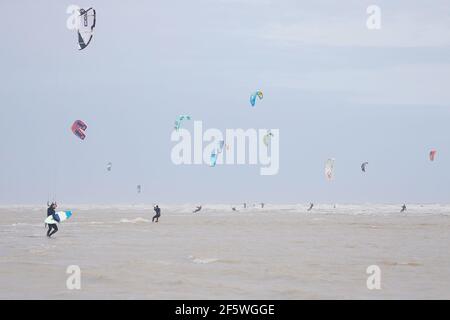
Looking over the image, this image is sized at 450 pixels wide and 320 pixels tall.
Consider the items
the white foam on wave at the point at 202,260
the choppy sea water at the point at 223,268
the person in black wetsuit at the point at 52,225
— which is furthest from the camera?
the person in black wetsuit at the point at 52,225

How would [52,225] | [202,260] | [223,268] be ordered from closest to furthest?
[223,268] < [202,260] < [52,225]

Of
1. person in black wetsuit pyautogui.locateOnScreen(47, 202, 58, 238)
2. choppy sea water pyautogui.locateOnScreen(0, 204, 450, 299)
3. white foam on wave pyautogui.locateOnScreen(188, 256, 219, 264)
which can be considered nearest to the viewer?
choppy sea water pyautogui.locateOnScreen(0, 204, 450, 299)

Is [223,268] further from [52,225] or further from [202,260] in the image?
[52,225]

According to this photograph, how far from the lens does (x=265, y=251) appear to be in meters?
20.4

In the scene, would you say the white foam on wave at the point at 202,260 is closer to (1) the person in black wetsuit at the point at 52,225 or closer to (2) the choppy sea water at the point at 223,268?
(2) the choppy sea water at the point at 223,268

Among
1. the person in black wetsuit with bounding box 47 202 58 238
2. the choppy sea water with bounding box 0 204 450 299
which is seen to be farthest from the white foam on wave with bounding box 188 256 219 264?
the person in black wetsuit with bounding box 47 202 58 238

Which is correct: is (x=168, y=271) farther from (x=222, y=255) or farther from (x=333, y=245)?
(x=333, y=245)

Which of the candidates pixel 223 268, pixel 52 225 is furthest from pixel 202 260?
pixel 52 225

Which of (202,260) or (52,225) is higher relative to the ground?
(52,225)

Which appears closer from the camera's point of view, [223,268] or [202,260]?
[223,268]

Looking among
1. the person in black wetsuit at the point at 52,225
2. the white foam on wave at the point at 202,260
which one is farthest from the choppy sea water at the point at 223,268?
the person in black wetsuit at the point at 52,225

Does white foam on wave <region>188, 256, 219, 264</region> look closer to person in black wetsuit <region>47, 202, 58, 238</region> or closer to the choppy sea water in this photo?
the choppy sea water

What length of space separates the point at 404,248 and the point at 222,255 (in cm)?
683

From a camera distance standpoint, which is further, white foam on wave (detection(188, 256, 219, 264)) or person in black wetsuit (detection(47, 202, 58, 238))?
person in black wetsuit (detection(47, 202, 58, 238))
